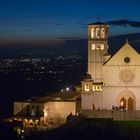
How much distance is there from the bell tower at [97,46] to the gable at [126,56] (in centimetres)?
193

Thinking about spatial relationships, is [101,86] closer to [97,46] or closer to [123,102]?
[123,102]

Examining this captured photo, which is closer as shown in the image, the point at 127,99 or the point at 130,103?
the point at 127,99

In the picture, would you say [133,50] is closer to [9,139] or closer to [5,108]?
[9,139]

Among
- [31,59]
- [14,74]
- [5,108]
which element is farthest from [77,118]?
[31,59]

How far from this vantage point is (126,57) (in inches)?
2248

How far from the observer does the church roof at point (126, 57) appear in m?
56.9

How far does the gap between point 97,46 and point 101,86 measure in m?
3.91

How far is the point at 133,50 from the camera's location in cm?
5694

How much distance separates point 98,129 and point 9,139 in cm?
669

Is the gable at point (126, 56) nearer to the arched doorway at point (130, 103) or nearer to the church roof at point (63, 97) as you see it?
the arched doorway at point (130, 103)

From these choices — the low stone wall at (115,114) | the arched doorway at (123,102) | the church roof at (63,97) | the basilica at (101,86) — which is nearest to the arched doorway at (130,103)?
the basilica at (101,86)

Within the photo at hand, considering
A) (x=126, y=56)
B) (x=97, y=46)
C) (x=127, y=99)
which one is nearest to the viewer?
(x=126, y=56)

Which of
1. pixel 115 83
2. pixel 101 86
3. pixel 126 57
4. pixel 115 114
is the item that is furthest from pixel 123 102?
pixel 115 114

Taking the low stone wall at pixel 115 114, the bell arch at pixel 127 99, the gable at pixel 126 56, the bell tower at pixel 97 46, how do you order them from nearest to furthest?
the low stone wall at pixel 115 114 → the gable at pixel 126 56 → the bell arch at pixel 127 99 → the bell tower at pixel 97 46
